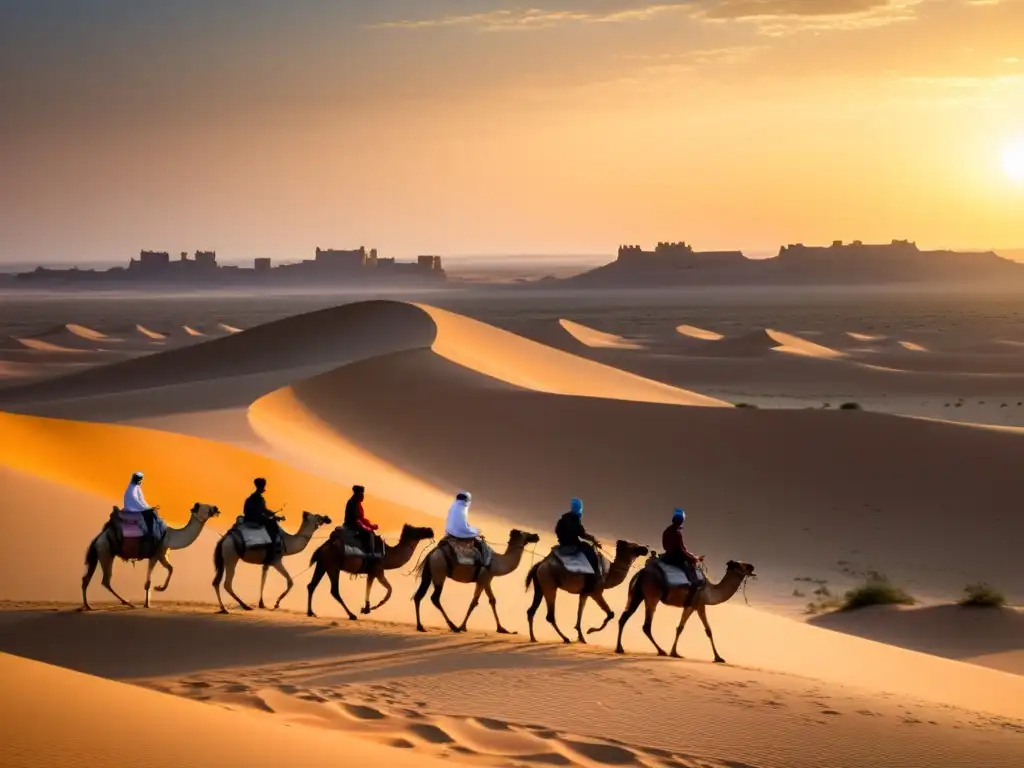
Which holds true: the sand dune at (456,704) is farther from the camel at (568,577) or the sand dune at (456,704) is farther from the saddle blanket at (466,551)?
the saddle blanket at (466,551)

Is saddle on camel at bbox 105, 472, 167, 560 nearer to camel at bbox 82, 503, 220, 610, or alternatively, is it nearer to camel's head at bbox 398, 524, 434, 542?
camel at bbox 82, 503, 220, 610

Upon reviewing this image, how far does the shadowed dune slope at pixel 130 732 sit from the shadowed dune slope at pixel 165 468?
486 inches

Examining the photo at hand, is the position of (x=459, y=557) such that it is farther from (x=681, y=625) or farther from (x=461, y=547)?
(x=681, y=625)

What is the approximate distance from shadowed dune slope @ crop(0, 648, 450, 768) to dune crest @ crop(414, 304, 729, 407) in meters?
32.7

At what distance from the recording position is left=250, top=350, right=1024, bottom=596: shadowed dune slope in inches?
1027

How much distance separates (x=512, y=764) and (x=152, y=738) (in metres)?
2.64

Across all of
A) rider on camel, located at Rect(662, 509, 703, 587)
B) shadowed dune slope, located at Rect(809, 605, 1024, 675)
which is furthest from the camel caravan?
shadowed dune slope, located at Rect(809, 605, 1024, 675)

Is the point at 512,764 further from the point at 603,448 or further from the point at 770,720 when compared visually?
the point at 603,448

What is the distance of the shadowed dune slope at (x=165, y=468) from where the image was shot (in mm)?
22844

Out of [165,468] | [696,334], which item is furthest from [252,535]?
[696,334]

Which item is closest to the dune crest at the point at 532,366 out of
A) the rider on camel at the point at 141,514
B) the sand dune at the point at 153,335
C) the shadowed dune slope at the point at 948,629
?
the shadowed dune slope at the point at 948,629

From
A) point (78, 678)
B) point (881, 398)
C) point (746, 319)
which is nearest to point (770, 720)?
point (78, 678)

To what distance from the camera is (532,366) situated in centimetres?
5266

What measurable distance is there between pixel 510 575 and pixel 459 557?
580 centimetres
